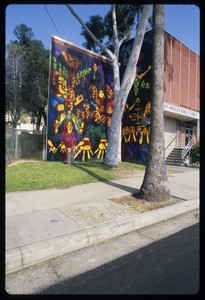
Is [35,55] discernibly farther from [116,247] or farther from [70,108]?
[116,247]

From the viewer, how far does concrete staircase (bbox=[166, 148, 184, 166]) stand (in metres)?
17.5

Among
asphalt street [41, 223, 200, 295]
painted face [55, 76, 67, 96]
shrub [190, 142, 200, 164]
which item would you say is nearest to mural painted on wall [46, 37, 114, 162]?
painted face [55, 76, 67, 96]

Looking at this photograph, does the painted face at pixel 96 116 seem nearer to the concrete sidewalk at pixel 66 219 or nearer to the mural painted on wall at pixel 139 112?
the mural painted on wall at pixel 139 112

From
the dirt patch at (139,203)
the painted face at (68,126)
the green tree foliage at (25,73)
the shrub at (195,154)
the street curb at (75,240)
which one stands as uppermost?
the green tree foliage at (25,73)

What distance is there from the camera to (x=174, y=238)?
448 centimetres

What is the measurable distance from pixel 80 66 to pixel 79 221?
451 inches

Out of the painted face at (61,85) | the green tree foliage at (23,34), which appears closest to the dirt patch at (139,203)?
the painted face at (61,85)

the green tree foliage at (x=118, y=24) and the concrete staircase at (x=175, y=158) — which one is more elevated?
the green tree foliage at (x=118, y=24)

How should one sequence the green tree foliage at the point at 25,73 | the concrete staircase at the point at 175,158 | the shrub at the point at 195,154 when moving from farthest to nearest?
the green tree foliage at the point at 25,73 < the shrub at the point at 195,154 < the concrete staircase at the point at 175,158

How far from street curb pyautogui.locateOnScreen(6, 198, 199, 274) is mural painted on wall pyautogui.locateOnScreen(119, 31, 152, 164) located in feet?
36.3

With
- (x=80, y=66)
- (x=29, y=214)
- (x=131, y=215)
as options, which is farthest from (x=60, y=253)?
(x=80, y=66)

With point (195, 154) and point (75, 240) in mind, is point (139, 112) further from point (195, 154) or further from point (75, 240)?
point (75, 240)

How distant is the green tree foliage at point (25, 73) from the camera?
24.7m

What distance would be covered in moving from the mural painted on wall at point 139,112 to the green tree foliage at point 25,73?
12069 millimetres
